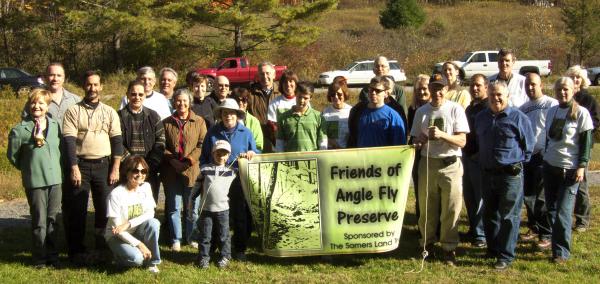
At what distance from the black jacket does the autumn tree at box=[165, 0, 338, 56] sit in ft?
87.2

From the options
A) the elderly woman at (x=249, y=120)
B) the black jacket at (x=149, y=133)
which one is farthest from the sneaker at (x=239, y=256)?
the black jacket at (x=149, y=133)

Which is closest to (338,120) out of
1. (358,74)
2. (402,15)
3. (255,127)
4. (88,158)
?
(255,127)

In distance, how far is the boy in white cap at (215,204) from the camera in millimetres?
6578

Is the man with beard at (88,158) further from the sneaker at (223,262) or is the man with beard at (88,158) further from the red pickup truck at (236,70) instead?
the red pickup truck at (236,70)

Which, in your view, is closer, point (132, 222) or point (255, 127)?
point (132, 222)

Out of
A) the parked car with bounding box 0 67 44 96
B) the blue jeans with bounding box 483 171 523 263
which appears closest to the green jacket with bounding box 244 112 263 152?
the blue jeans with bounding box 483 171 523 263

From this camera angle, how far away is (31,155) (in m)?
6.41

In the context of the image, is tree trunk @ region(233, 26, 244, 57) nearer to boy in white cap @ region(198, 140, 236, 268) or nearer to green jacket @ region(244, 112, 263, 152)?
green jacket @ region(244, 112, 263, 152)

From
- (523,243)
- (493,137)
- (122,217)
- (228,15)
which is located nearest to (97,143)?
(122,217)

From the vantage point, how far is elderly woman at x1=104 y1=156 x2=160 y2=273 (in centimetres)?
638

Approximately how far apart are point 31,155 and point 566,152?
5251 mm

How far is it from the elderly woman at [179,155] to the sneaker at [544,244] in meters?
3.78

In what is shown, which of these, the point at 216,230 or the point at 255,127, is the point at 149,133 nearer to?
the point at 255,127

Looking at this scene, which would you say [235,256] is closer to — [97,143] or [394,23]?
[97,143]
